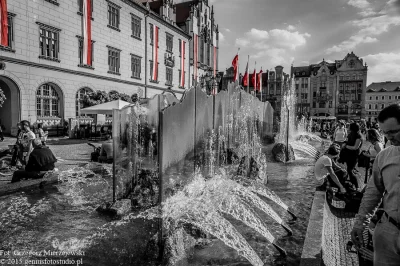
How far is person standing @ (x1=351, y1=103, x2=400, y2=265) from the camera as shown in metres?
2.05

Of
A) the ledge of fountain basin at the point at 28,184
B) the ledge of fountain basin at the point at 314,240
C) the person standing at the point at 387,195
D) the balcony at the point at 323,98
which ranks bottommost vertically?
the ledge of fountain basin at the point at 314,240

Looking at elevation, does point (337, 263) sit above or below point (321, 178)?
below

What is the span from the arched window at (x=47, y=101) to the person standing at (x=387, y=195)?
24093mm

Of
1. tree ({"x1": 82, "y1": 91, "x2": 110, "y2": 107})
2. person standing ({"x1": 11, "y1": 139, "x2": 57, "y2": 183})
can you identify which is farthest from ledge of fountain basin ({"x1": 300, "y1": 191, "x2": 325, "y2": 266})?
tree ({"x1": 82, "y1": 91, "x2": 110, "y2": 107})

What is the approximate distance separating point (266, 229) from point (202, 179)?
3525 mm

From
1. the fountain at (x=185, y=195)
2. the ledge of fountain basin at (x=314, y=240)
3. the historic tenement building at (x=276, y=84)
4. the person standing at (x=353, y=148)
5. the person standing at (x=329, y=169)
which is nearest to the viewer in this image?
the ledge of fountain basin at (x=314, y=240)

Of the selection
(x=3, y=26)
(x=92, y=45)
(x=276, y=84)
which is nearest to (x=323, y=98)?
(x=276, y=84)

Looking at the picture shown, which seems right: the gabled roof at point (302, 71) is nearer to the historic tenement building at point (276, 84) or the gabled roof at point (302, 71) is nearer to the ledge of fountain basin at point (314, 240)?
the historic tenement building at point (276, 84)

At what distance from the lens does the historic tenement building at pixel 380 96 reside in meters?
86.5

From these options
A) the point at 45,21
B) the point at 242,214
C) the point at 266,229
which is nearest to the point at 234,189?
the point at 242,214

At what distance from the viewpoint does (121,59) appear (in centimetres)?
2917

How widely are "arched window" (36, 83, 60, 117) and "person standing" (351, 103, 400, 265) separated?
24093 millimetres

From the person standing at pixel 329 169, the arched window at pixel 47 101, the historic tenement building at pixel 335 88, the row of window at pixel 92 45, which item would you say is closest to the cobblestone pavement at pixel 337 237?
the person standing at pixel 329 169

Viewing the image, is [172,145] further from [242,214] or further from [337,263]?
[337,263]
